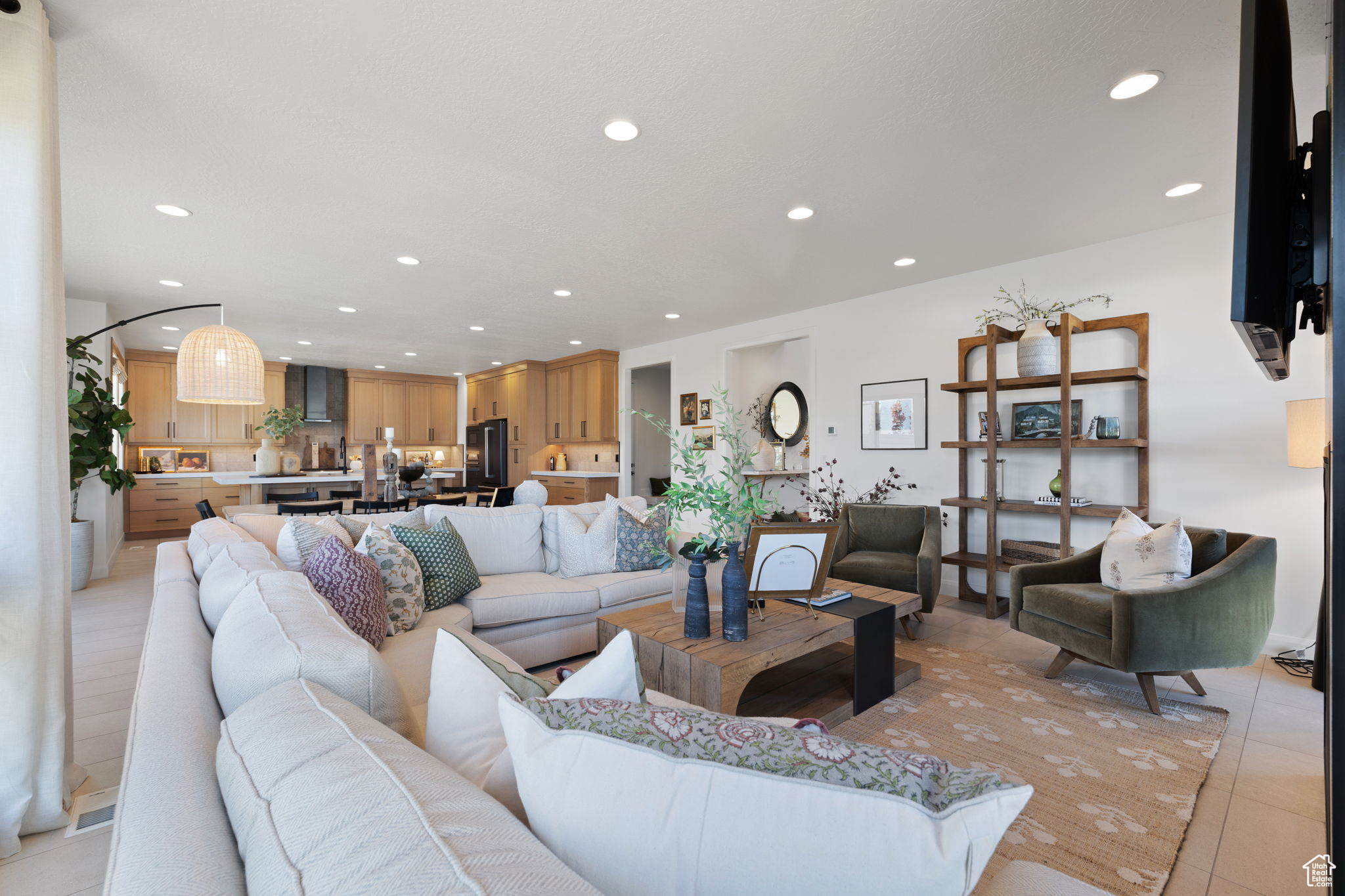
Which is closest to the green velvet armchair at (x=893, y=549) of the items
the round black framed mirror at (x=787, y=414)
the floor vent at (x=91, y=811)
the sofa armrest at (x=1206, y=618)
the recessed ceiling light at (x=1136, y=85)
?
the sofa armrest at (x=1206, y=618)

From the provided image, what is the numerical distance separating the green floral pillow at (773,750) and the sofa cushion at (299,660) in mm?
414

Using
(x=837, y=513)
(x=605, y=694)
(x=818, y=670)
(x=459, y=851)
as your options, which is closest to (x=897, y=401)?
(x=837, y=513)

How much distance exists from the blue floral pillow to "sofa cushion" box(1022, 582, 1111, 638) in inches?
76.7

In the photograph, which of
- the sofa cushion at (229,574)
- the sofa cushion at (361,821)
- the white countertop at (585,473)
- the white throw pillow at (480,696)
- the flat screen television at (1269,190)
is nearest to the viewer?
the sofa cushion at (361,821)

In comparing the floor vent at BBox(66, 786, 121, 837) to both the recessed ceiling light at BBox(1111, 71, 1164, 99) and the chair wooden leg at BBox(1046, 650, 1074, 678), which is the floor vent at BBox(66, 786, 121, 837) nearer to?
the chair wooden leg at BBox(1046, 650, 1074, 678)

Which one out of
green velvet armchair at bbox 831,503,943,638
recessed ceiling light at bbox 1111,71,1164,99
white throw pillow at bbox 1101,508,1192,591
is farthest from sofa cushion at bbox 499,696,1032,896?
green velvet armchair at bbox 831,503,943,638

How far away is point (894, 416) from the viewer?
5.11 metres

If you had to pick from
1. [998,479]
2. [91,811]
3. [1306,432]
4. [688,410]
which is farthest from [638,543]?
[688,410]

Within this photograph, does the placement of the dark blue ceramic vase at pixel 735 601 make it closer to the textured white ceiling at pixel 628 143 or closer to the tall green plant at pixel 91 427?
the textured white ceiling at pixel 628 143

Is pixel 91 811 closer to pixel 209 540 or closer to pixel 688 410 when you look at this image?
pixel 209 540

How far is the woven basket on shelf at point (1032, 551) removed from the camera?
414 centimetres

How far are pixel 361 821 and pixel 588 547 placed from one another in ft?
9.94

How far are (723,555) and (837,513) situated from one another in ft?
10.3

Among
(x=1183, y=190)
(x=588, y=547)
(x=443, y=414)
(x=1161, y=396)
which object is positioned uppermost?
(x=1183, y=190)
